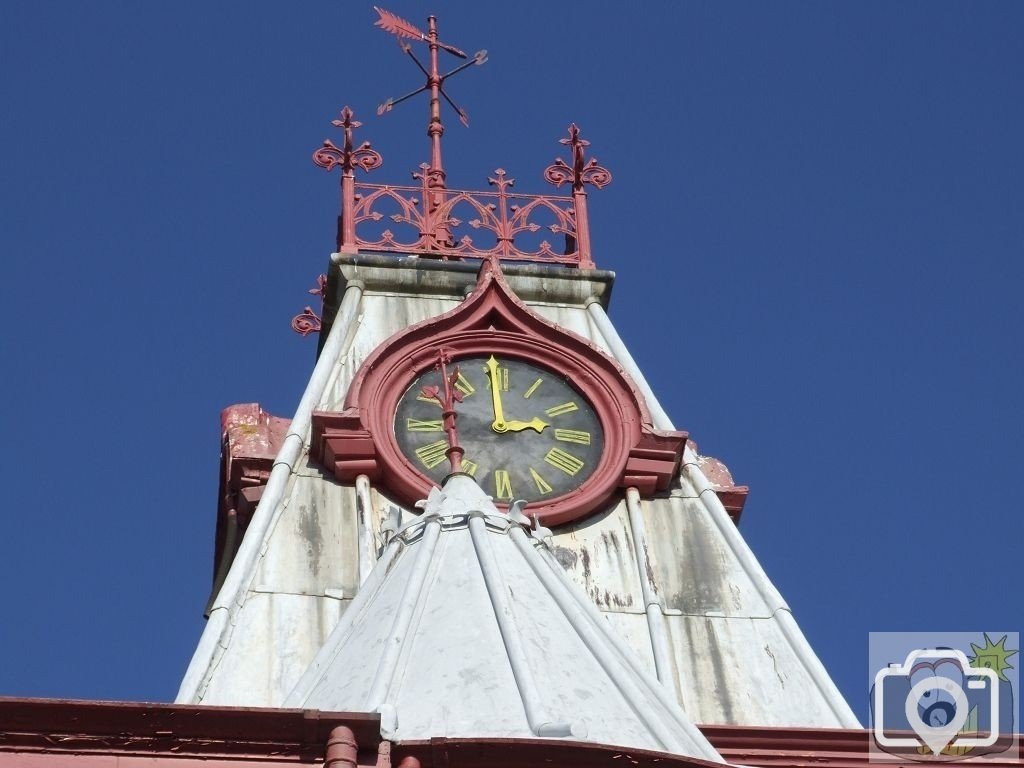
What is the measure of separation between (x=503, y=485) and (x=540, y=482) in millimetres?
390

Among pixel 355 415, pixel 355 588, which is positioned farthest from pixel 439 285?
pixel 355 588

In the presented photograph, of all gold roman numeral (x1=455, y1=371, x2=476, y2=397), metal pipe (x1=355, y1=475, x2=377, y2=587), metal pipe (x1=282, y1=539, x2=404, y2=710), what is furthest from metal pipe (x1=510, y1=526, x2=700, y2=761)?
gold roman numeral (x1=455, y1=371, x2=476, y2=397)

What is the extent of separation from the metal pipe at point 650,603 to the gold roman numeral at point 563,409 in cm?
137

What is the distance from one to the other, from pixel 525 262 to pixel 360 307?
2144 millimetres

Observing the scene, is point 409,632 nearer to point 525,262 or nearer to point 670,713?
point 670,713

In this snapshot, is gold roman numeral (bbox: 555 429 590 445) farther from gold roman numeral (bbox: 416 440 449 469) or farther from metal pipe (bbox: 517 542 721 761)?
metal pipe (bbox: 517 542 721 761)

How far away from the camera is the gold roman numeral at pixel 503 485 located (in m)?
24.3

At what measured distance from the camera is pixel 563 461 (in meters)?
25.0

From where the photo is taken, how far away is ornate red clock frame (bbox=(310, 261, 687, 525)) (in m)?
24.4

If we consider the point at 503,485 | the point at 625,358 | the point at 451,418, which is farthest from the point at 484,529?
the point at 625,358

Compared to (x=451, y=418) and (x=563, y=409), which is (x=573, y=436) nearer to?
(x=563, y=409)

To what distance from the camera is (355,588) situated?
22.7m

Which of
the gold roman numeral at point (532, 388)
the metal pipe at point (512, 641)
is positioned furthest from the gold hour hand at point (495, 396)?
the metal pipe at point (512, 641)

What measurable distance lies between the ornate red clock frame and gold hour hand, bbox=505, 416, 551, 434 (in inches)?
25.4
